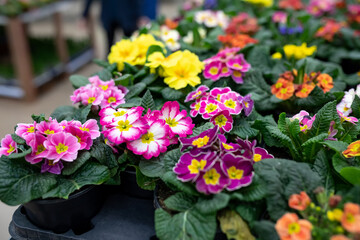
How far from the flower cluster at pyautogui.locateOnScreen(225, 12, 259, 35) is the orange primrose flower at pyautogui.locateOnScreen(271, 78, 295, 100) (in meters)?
0.85

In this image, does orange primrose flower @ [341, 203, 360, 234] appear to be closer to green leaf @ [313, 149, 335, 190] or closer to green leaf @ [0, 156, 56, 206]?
green leaf @ [313, 149, 335, 190]

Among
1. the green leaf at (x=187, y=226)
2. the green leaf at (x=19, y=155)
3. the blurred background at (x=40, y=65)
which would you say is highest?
the green leaf at (x=19, y=155)

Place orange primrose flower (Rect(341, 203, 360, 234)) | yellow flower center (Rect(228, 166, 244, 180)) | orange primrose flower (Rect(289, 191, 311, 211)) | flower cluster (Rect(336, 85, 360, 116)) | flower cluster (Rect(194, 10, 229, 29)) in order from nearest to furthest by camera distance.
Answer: orange primrose flower (Rect(341, 203, 360, 234)), orange primrose flower (Rect(289, 191, 311, 211)), yellow flower center (Rect(228, 166, 244, 180)), flower cluster (Rect(336, 85, 360, 116)), flower cluster (Rect(194, 10, 229, 29))

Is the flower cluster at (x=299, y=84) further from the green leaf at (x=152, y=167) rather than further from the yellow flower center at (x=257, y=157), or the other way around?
the green leaf at (x=152, y=167)

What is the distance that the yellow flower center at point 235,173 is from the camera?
92 cm

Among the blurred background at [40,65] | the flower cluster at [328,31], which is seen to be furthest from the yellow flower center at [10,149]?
the blurred background at [40,65]

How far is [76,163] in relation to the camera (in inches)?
39.9

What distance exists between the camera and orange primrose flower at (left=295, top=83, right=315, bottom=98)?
53.5 inches

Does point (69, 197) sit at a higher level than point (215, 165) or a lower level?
lower

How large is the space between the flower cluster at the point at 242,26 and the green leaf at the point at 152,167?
138 cm

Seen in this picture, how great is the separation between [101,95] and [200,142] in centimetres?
46

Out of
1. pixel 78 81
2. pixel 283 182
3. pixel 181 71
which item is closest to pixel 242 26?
pixel 181 71

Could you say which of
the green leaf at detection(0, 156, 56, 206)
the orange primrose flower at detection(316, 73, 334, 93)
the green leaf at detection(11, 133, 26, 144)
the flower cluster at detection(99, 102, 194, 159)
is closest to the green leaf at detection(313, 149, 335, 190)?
the flower cluster at detection(99, 102, 194, 159)

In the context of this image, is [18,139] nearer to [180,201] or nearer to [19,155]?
[19,155]
